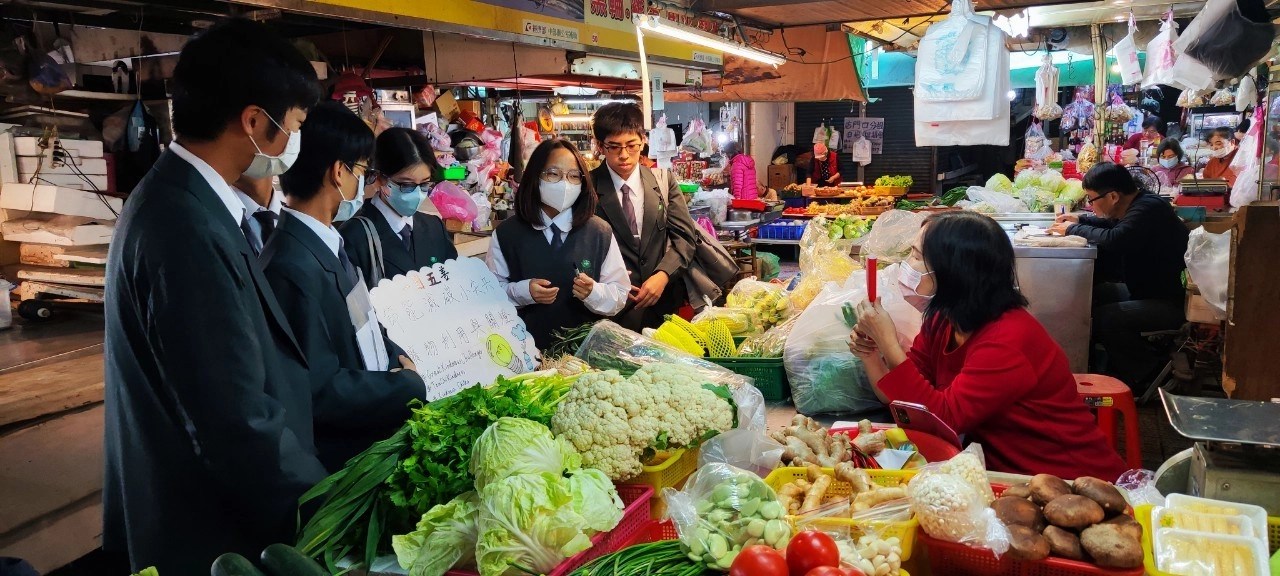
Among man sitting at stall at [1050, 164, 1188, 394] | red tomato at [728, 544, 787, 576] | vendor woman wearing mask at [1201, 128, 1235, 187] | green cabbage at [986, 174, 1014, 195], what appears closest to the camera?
red tomato at [728, 544, 787, 576]

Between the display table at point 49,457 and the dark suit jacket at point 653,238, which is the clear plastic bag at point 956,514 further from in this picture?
the display table at point 49,457

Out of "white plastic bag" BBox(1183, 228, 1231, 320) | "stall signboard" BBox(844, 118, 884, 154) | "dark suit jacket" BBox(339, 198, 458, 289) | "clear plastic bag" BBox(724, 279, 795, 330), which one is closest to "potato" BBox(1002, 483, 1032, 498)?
"clear plastic bag" BBox(724, 279, 795, 330)

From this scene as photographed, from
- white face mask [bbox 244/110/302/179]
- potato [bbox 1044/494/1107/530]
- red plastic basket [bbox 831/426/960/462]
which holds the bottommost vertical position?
red plastic basket [bbox 831/426/960/462]

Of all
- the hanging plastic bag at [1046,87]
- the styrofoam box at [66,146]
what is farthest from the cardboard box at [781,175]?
the styrofoam box at [66,146]

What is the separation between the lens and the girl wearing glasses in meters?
3.81

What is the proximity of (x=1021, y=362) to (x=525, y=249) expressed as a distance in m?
2.22

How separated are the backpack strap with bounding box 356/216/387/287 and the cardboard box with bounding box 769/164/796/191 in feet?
43.0

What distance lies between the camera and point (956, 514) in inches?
68.2

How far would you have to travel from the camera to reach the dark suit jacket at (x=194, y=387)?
1.80 meters

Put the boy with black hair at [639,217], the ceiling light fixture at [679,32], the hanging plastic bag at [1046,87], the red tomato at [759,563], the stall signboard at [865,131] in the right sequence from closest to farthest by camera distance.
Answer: the red tomato at [759,563], the boy with black hair at [639,217], the ceiling light fixture at [679,32], the hanging plastic bag at [1046,87], the stall signboard at [865,131]

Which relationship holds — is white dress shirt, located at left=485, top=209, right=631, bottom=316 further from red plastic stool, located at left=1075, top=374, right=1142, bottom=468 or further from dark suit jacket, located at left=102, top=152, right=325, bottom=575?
red plastic stool, located at left=1075, top=374, right=1142, bottom=468

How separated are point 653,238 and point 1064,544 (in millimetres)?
3147

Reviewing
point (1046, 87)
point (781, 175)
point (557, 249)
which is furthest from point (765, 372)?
point (781, 175)

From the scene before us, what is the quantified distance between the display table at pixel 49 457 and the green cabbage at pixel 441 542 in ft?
10.5
